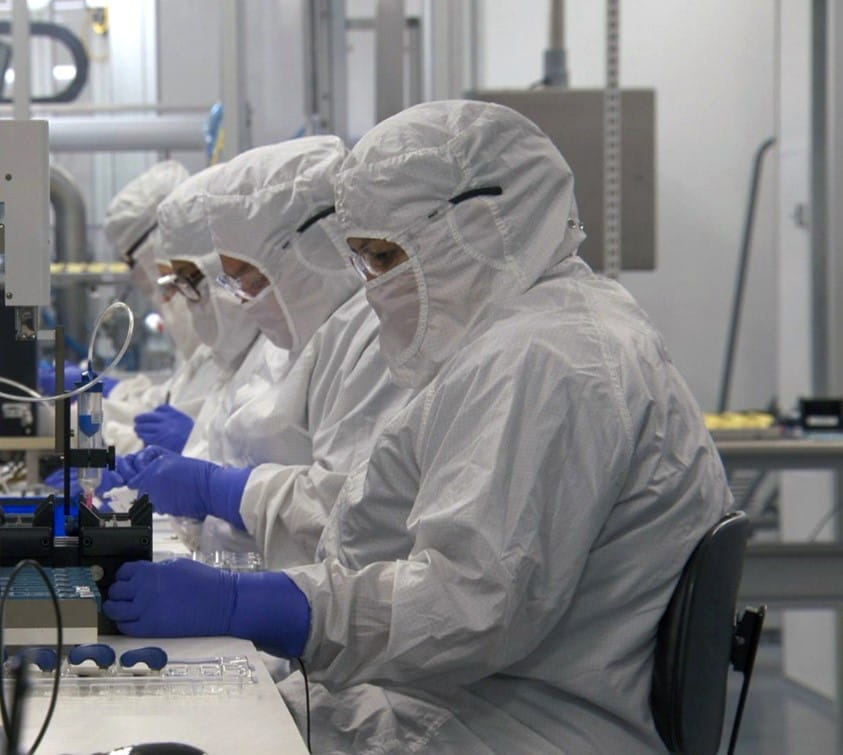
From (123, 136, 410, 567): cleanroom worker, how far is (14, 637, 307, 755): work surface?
948mm

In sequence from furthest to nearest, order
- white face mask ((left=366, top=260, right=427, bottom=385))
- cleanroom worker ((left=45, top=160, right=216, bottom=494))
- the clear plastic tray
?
1. cleanroom worker ((left=45, top=160, right=216, bottom=494))
2. white face mask ((left=366, top=260, right=427, bottom=385))
3. the clear plastic tray

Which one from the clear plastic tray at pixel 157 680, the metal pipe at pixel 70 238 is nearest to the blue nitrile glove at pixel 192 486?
the clear plastic tray at pixel 157 680

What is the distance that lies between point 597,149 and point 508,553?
2083 mm

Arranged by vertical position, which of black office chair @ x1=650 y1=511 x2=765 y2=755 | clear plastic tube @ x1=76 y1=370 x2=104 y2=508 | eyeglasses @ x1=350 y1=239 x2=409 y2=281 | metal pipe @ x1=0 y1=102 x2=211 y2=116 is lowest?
black office chair @ x1=650 y1=511 x2=765 y2=755

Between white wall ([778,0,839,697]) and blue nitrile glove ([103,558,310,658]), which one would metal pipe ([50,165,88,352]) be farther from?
blue nitrile glove ([103,558,310,658])

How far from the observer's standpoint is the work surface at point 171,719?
107cm

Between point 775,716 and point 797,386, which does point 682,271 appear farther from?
point 775,716

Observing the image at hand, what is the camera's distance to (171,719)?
3.72 feet

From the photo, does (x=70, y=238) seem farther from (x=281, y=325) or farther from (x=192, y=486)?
(x=192, y=486)

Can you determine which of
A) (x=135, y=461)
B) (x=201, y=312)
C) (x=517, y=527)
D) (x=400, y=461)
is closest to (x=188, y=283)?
(x=201, y=312)

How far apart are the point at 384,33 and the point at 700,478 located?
6.82 feet

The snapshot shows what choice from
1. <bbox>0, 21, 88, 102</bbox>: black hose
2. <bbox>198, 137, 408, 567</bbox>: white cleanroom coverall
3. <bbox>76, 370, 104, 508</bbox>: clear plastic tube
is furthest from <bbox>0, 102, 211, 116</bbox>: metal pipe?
<bbox>76, 370, 104, 508</bbox>: clear plastic tube

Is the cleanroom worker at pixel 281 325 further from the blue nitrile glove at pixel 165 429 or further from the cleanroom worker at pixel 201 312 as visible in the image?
the blue nitrile glove at pixel 165 429

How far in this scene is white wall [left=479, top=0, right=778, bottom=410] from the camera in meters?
5.54
